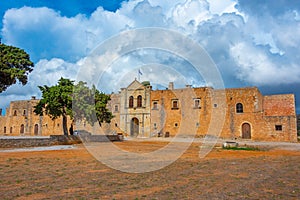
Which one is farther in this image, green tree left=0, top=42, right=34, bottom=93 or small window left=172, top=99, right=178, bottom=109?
small window left=172, top=99, right=178, bottom=109

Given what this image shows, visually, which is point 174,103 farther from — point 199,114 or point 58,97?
point 58,97

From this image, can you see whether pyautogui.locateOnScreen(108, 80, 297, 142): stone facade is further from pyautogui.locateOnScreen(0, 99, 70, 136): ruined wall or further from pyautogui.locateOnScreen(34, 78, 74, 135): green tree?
pyautogui.locateOnScreen(34, 78, 74, 135): green tree

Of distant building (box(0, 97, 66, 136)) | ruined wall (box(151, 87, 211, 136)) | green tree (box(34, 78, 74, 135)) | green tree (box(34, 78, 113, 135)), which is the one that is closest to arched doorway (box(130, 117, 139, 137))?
ruined wall (box(151, 87, 211, 136))

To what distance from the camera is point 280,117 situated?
26.3 meters

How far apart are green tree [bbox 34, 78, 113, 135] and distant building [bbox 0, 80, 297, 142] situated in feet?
41.0

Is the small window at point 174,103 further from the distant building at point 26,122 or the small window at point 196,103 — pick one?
the distant building at point 26,122

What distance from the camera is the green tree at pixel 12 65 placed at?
1638cm

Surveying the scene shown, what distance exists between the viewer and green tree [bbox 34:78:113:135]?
19.6m

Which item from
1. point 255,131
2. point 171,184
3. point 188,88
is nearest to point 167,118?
point 188,88

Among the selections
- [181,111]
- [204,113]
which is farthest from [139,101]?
[204,113]

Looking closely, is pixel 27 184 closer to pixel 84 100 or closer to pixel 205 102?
pixel 84 100

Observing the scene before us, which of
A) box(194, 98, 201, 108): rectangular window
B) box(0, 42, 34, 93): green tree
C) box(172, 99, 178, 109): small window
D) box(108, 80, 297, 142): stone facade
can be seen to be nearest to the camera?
box(0, 42, 34, 93): green tree

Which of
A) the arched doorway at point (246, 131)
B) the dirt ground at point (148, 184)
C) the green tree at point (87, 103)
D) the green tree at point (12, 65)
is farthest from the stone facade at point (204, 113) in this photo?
the dirt ground at point (148, 184)

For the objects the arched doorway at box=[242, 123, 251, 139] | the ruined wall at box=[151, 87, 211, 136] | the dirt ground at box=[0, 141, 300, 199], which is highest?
the ruined wall at box=[151, 87, 211, 136]
